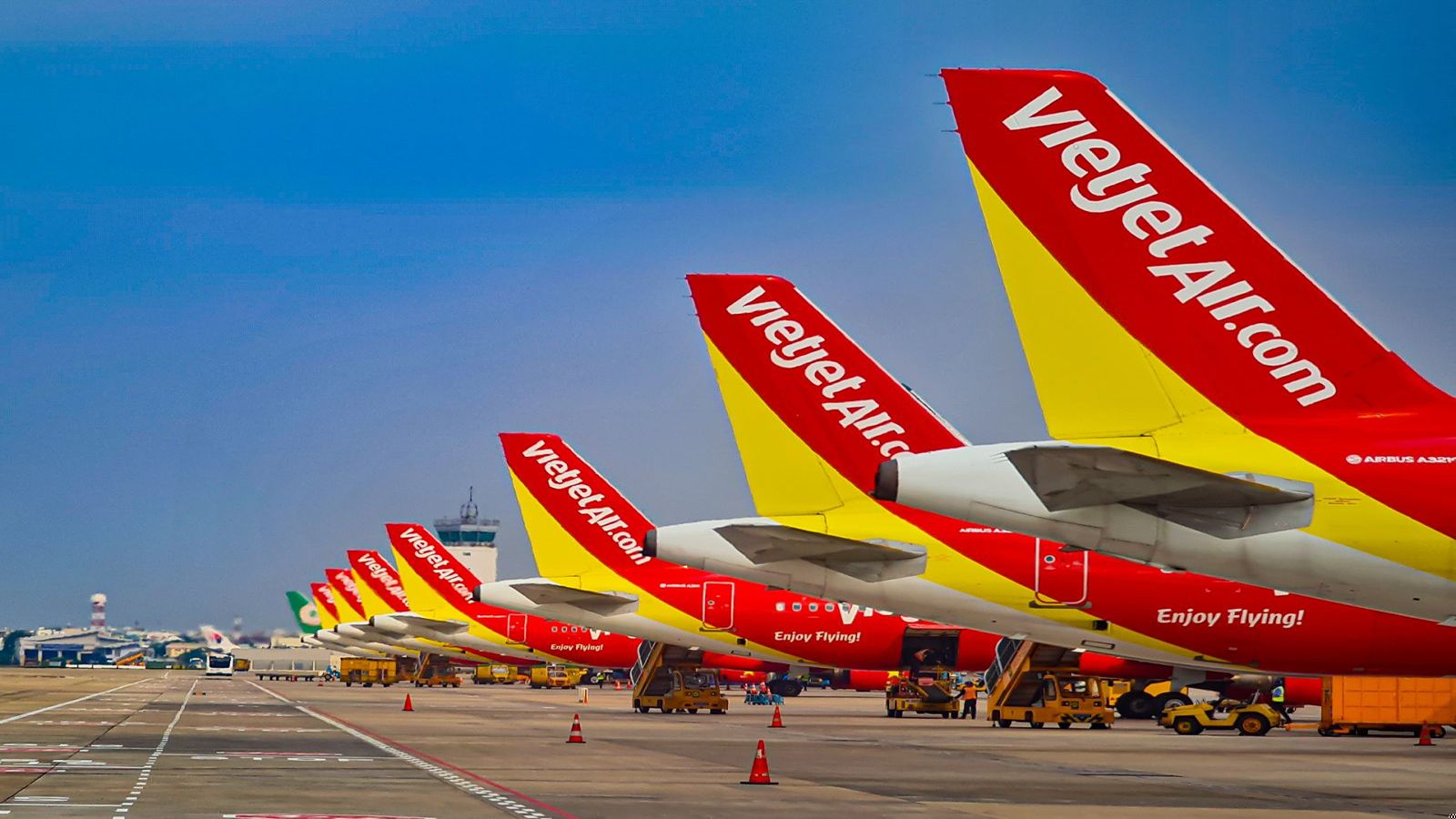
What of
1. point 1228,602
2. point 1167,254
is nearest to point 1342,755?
point 1228,602

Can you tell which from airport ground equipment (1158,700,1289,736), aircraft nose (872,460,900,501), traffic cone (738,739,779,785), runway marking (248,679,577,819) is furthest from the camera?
airport ground equipment (1158,700,1289,736)

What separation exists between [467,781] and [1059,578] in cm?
1024

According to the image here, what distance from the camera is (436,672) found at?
10469cm

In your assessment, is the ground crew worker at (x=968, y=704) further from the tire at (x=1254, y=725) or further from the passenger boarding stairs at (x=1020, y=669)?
the tire at (x=1254, y=725)

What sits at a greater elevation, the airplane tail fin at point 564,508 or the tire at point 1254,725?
the airplane tail fin at point 564,508

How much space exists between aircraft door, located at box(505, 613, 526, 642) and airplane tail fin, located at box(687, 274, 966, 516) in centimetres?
3898

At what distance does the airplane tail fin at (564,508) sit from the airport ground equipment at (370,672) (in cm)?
6024

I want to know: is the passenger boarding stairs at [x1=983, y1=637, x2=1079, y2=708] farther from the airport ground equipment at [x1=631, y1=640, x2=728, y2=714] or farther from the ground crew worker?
the airport ground equipment at [x1=631, y1=640, x2=728, y2=714]

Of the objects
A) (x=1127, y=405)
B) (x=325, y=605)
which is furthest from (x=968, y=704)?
(x=325, y=605)

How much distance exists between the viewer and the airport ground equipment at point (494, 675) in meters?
117

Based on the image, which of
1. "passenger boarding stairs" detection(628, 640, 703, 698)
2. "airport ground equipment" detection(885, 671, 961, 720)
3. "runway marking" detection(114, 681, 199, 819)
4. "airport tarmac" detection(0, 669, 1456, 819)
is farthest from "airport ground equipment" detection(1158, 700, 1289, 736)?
"runway marking" detection(114, 681, 199, 819)

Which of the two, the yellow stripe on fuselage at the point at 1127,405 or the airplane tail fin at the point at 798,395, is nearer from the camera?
the yellow stripe on fuselage at the point at 1127,405

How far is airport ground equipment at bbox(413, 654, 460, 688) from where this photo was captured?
10438 cm

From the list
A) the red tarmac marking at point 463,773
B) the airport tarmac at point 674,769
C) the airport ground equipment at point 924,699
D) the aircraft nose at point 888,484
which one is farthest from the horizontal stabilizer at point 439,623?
the aircraft nose at point 888,484
